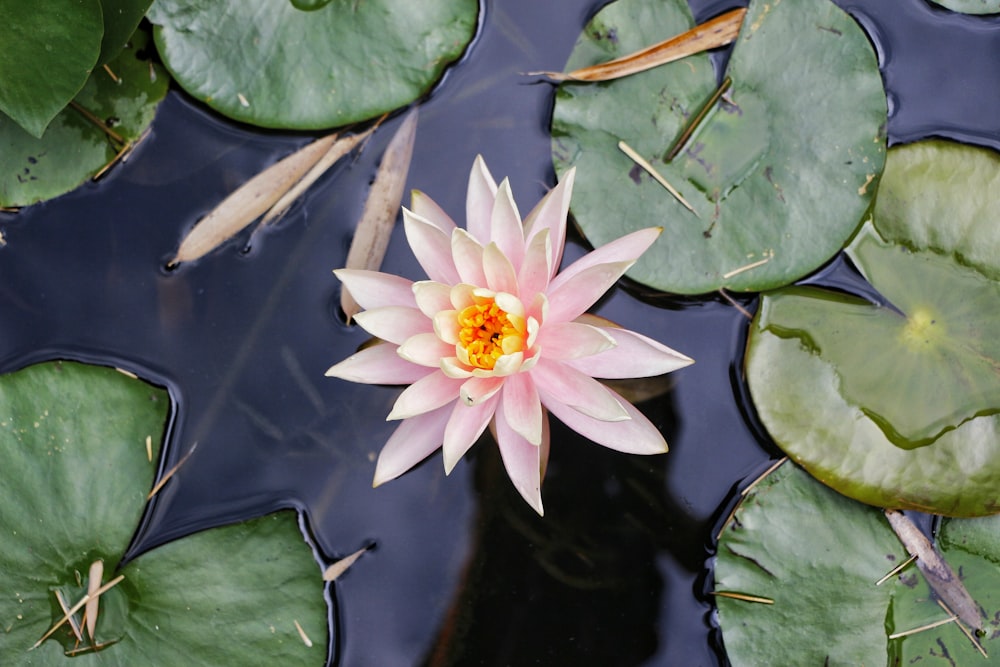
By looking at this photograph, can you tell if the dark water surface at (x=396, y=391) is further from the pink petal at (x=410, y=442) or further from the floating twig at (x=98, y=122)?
the pink petal at (x=410, y=442)

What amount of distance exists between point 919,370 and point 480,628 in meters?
1.69

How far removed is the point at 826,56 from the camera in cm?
234

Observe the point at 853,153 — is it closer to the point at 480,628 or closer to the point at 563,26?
the point at 563,26

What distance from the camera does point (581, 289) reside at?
1.93 meters

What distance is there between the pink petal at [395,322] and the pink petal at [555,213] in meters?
0.39

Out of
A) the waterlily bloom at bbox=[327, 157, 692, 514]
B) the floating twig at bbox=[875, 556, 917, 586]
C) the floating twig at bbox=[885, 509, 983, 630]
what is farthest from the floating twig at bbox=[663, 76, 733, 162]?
the floating twig at bbox=[875, 556, 917, 586]

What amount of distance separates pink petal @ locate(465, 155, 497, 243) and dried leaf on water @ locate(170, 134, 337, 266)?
0.86 meters

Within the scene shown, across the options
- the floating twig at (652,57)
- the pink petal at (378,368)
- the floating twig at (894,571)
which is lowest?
the floating twig at (894,571)

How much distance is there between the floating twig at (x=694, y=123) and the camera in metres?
2.40

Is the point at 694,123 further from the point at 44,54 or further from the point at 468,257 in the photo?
the point at 44,54

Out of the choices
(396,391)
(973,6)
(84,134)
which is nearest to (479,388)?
(396,391)

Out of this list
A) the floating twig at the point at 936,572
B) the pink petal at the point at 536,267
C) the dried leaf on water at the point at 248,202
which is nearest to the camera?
the pink petal at the point at 536,267

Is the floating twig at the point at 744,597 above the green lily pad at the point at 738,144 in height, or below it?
below

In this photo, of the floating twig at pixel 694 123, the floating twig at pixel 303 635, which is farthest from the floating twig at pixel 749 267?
the floating twig at pixel 303 635
